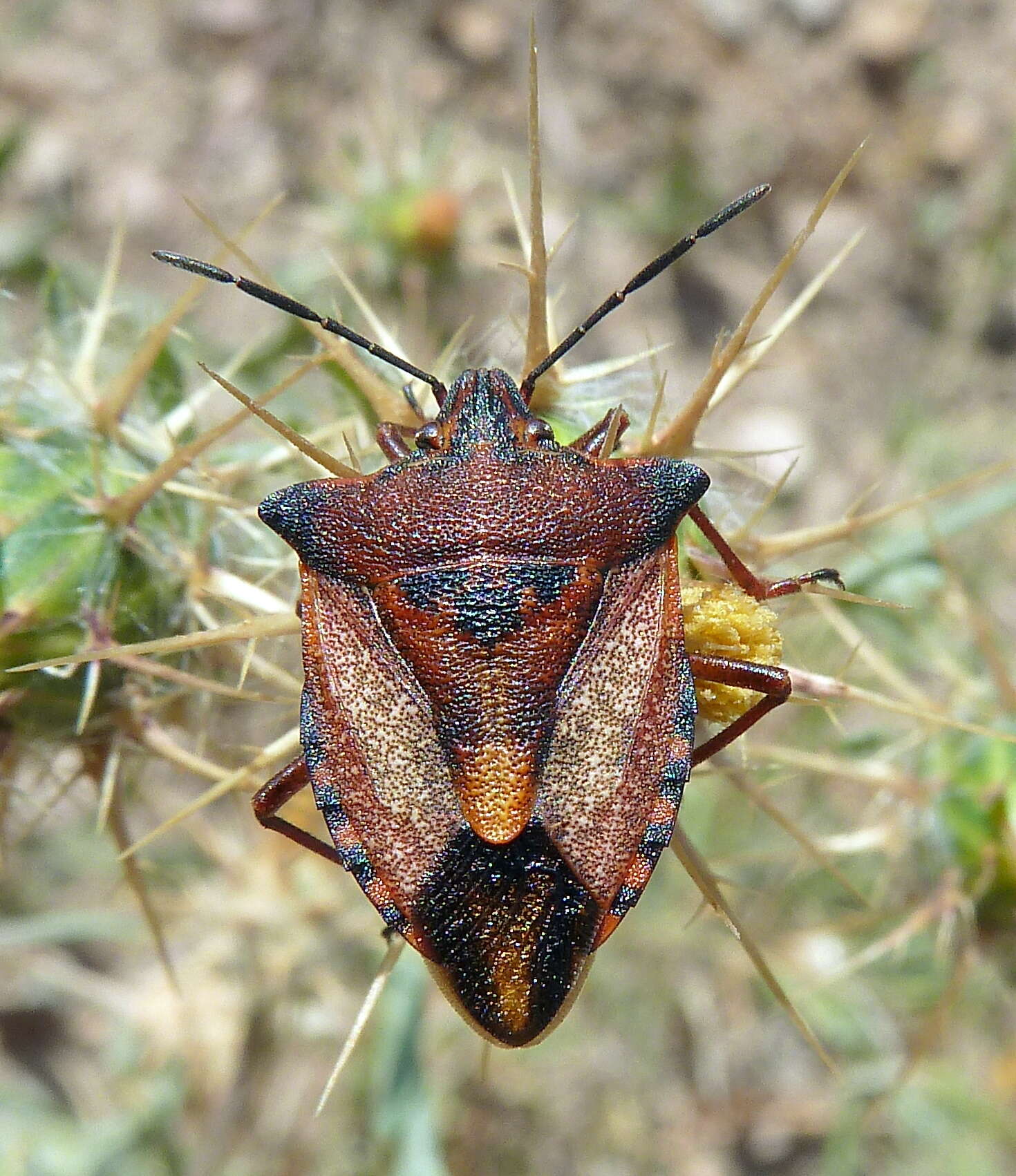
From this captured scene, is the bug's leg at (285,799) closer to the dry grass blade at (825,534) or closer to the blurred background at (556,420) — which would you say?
the blurred background at (556,420)

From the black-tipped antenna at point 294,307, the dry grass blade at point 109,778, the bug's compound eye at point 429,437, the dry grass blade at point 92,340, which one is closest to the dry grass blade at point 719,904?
the bug's compound eye at point 429,437

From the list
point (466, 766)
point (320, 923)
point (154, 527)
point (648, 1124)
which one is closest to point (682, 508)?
point (466, 766)

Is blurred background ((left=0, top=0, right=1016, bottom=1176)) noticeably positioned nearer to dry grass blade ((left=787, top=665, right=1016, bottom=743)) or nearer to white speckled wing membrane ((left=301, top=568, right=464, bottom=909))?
dry grass blade ((left=787, top=665, right=1016, bottom=743))

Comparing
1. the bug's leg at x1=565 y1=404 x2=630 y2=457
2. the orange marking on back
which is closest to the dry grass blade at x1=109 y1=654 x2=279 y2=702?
the orange marking on back

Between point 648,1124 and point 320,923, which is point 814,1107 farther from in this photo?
point 320,923

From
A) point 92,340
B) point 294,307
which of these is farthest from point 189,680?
point 92,340

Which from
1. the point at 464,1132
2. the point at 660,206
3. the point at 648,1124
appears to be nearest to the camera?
the point at 464,1132

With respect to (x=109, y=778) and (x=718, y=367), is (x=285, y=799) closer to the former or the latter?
(x=109, y=778)
